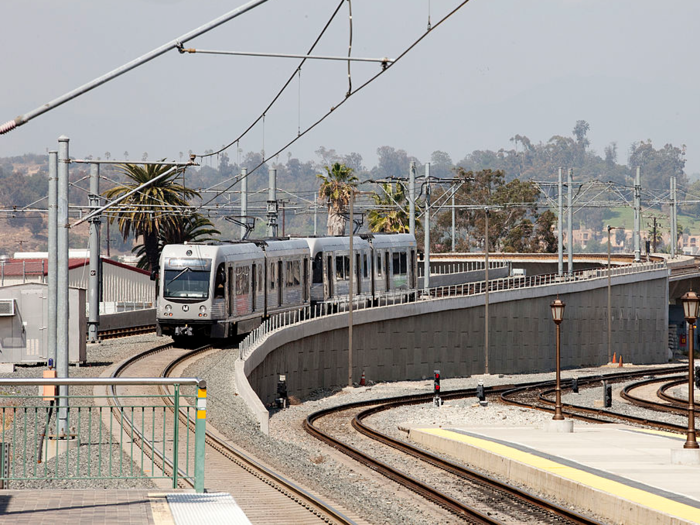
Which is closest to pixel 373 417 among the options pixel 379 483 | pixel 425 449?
pixel 425 449

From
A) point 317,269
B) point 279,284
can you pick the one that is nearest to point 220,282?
point 279,284

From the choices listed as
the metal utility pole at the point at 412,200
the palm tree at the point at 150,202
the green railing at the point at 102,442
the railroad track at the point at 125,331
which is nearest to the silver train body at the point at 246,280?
the metal utility pole at the point at 412,200

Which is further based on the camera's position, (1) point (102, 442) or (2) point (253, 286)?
(2) point (253, 286)

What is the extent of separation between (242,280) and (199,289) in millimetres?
Result: 2029

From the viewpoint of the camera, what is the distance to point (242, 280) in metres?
35.5

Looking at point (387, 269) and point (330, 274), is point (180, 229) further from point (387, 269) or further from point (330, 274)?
point (330, 274)

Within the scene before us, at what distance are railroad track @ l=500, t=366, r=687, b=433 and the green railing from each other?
528 inches

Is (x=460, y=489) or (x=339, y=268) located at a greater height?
(x=339, y=268)

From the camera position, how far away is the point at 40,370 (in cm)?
3038

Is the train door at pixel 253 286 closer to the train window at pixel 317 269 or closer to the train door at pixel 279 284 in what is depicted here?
the train door at pixel 279 284

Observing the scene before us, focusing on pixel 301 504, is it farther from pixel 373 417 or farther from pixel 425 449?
pixel 373 417

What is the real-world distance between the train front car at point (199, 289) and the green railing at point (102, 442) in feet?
26.9

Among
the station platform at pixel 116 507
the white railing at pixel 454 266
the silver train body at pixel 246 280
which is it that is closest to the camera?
the station platform at pixel 116 507

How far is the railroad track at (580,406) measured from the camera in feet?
96.4
